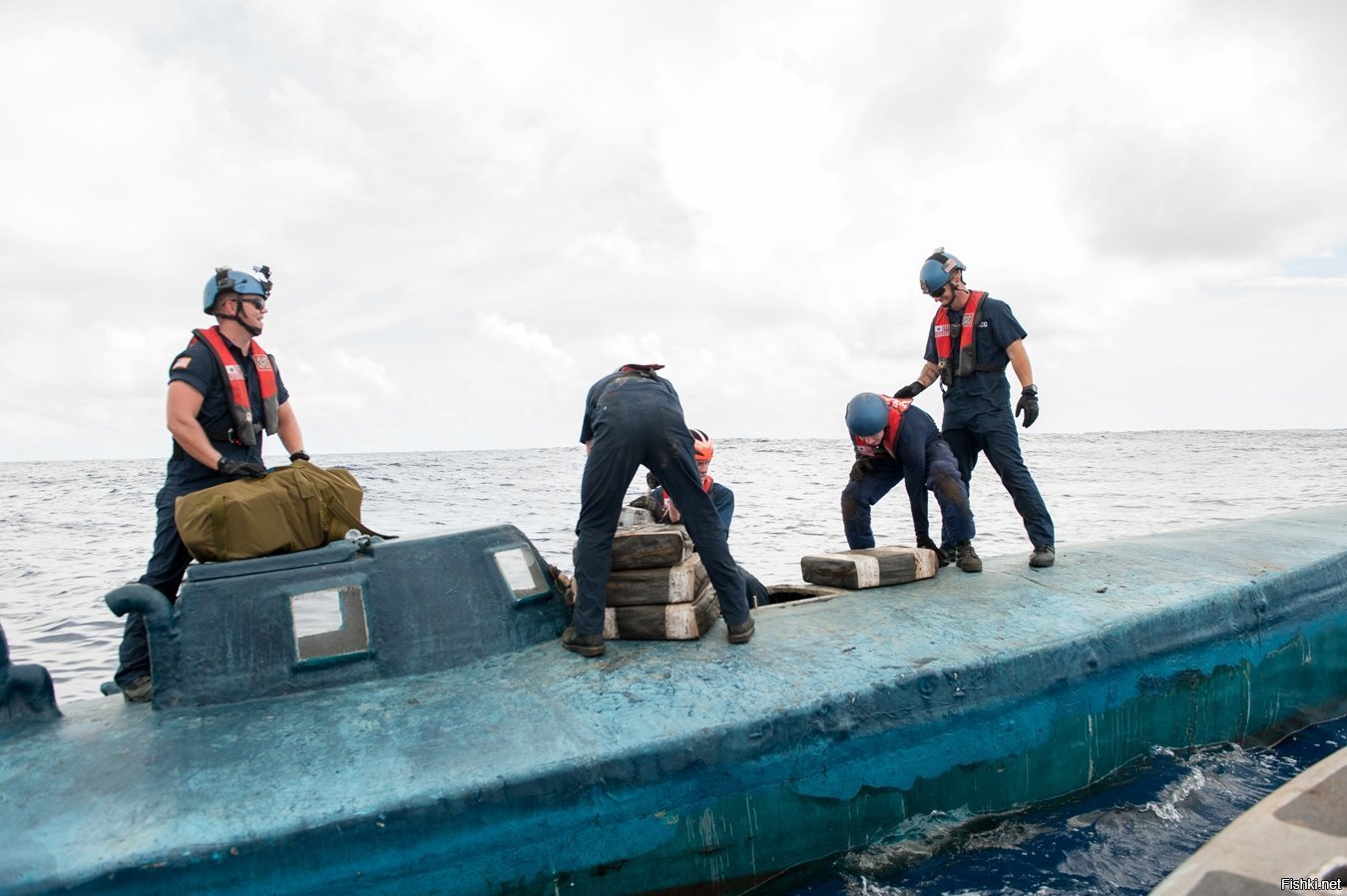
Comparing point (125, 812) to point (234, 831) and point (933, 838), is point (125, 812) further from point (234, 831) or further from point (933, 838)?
point (933, 838)

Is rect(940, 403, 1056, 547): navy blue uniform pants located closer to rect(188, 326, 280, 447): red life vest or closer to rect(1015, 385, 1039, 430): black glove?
rect(1015, 385, 1039, 430): black glove

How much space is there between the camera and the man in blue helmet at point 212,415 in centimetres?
454

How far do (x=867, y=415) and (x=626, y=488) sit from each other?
7.78 ft

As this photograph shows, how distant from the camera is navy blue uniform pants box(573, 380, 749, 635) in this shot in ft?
15.2

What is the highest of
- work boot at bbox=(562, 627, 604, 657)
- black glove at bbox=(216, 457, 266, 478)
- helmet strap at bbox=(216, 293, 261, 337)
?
helmet strap at bbox=(216, 293, 261, 337)

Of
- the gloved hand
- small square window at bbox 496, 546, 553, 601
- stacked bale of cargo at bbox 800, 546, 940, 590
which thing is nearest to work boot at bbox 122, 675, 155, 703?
small square window at bbox 496, 546, 553, 601

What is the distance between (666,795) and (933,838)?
1.60 meters

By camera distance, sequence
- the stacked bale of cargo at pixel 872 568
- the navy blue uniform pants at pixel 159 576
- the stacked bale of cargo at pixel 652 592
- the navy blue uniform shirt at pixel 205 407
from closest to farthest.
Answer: the navy blue uniform pants at pixel 159 576
the navy blue uniform shirt at pixel 205 407
the stacked bale of cargo at pixel 652 592
the stacked bale of cargo at pixel 872 568

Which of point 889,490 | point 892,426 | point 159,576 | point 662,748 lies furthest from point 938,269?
point 159,576

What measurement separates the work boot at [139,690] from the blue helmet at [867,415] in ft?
15.3

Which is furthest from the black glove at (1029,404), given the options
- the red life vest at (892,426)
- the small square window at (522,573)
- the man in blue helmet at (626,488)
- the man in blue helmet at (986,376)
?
the small square window at (522,573)

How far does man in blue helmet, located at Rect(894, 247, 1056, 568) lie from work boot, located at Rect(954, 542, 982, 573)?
0.13m

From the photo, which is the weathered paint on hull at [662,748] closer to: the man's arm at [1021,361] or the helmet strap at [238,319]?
the man's arm at [1021,361]

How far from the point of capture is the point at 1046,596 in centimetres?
572
